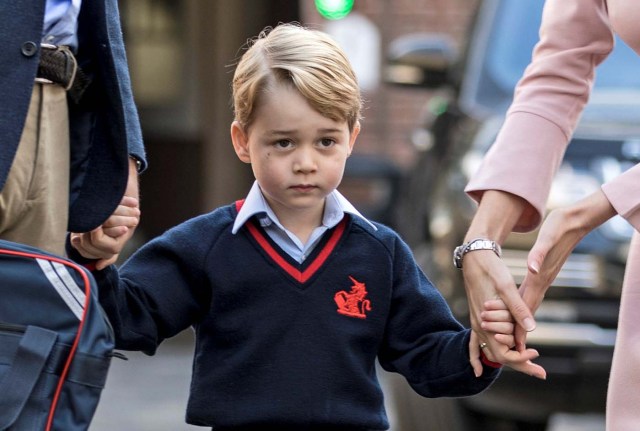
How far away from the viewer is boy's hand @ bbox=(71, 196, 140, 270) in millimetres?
2889

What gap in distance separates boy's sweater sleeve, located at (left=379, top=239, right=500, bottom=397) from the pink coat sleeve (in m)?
0.26

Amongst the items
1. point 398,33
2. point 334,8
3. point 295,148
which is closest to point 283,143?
point 295,148

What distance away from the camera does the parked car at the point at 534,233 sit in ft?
18.1

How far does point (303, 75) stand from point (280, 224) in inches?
11.7

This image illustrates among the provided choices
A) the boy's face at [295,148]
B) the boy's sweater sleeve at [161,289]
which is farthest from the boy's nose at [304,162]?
the boy's sweater sleeve at [161,289]

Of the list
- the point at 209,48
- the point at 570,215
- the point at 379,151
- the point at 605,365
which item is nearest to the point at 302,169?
the point at 570,215

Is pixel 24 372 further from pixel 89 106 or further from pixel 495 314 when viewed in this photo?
pixel 495 314

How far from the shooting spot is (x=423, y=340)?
9.80 feet

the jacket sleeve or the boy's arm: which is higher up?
the jacket sleeve

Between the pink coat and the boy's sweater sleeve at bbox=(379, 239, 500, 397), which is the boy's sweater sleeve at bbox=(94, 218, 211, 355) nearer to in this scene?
the boy's sweater sleeve at bbox=(379, 239, 500, 397)

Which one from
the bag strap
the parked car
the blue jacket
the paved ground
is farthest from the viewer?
the paved ground

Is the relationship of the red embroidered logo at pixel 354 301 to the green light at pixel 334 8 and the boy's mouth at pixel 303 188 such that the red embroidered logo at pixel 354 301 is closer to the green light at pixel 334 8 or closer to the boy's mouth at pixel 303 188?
the boy's mouth at pixel 303 188

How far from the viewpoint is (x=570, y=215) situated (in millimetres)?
2906

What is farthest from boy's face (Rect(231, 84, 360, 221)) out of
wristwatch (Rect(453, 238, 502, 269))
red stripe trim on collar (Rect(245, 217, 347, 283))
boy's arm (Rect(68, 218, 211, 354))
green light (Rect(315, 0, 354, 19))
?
green light (Rect(315, 0, 354, 19))
